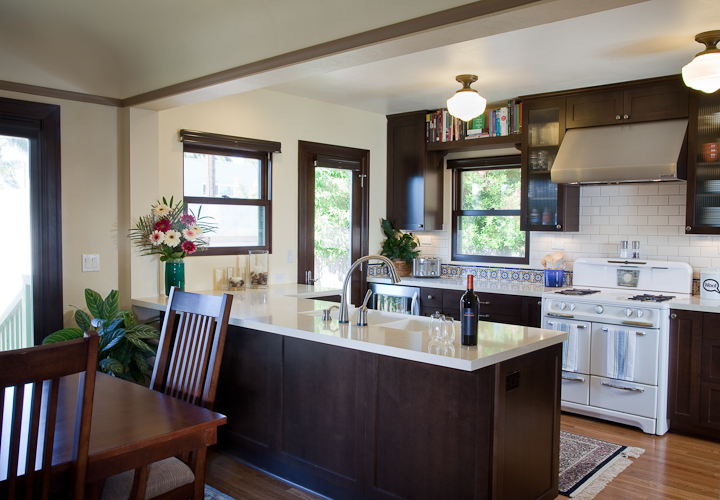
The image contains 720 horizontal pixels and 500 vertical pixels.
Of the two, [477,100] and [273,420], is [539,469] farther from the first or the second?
[477,100]

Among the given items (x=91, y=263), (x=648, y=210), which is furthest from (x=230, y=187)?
(x=648, y=210)

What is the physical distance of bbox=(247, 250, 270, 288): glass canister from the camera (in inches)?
182

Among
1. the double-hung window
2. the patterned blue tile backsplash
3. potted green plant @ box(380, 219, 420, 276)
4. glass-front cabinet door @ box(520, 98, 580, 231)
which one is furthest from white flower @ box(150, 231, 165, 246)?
glass-front cabinet door @ box(520, 98, 580, 231)

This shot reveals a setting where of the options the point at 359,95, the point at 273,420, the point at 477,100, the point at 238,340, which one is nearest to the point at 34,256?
the point at 238,340

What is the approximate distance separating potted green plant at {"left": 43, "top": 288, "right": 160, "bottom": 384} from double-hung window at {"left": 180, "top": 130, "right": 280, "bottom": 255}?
36.9 inches

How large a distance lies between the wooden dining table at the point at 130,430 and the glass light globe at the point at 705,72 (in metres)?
3.12

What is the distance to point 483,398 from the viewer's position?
2361mm

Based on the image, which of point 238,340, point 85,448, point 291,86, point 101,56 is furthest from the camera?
point 291,86

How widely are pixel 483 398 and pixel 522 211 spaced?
3009 millimetres

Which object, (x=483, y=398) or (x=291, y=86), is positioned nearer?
(x=483, y=398)

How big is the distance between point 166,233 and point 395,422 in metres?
2.14

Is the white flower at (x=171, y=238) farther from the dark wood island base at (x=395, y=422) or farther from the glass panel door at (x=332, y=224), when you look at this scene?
the glass panel door at (x=332, y=224)

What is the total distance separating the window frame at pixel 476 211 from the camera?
546 cm

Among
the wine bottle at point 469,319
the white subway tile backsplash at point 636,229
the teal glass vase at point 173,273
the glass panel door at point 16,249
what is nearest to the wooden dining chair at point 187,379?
the wine bottle at point 469,319
